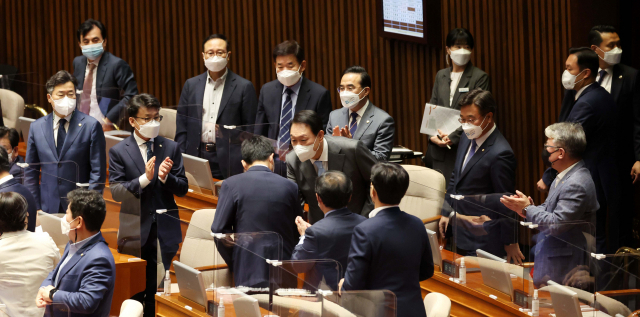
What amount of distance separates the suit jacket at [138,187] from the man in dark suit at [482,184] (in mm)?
1631

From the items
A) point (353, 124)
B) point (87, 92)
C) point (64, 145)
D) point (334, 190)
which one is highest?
point (87, 92)

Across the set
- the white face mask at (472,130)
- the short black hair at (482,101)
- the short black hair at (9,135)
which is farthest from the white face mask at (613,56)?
the short black hair at (9,135)

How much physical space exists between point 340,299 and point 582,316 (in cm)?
117

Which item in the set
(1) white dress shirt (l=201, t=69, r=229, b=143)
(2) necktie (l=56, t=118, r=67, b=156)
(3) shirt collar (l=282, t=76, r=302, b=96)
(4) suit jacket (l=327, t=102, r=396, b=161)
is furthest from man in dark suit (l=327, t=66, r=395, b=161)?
(2) necktie (l=56, t=118, r=67, b=156)

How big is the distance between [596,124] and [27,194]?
3540mm

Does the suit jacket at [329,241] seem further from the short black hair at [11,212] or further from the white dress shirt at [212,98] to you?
the white dress shirt at [212,98]

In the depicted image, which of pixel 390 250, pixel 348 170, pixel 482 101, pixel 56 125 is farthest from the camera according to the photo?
pixel 56 125

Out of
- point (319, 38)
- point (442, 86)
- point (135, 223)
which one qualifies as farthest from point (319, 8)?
point (135, 223)

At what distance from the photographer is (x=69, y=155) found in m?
5.08

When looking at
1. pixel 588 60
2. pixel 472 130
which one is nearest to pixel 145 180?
pixel 472 130

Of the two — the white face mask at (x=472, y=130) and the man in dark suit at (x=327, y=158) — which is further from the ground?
the white face mask at (x=472, y=130)

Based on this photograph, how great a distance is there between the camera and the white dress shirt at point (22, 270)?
3621 mm

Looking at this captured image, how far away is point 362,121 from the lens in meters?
4.96

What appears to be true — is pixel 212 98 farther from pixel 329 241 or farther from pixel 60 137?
pixel 329 241
